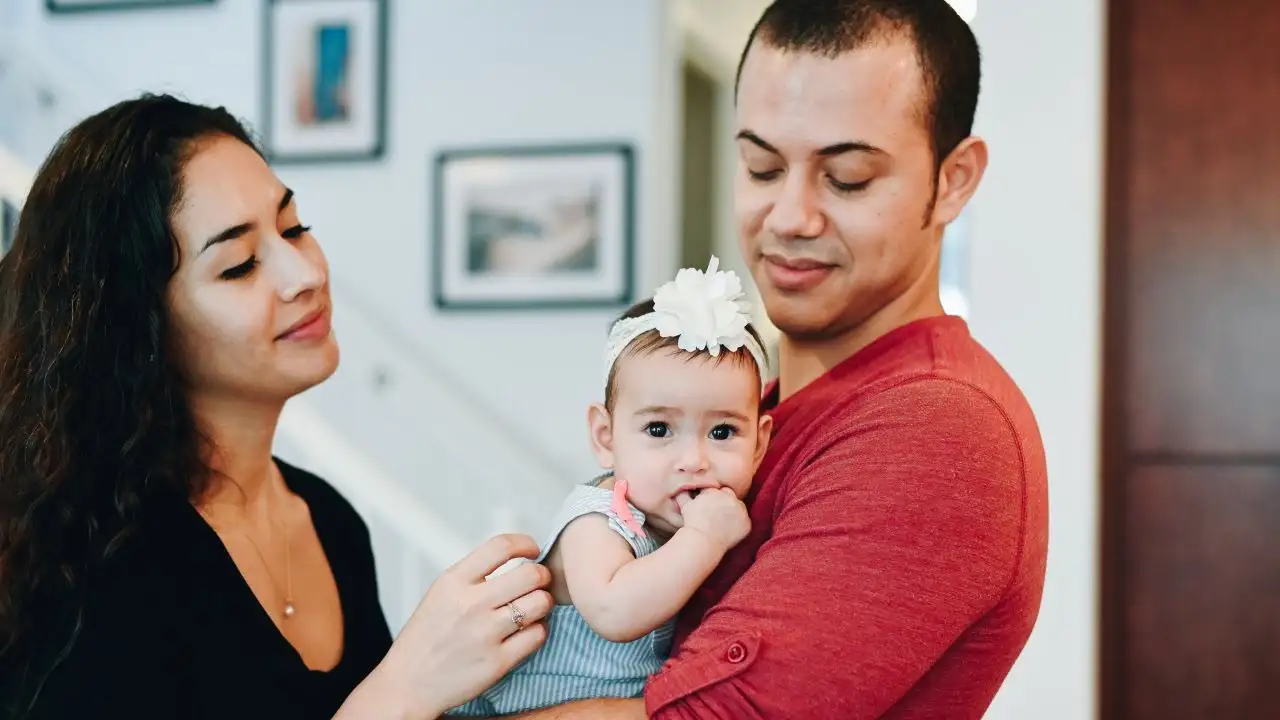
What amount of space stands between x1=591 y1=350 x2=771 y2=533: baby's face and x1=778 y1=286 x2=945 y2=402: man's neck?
164 mm

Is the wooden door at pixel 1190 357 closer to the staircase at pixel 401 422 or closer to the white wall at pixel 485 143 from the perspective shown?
the white wall at pixel 485 143

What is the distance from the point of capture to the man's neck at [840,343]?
1.47 m

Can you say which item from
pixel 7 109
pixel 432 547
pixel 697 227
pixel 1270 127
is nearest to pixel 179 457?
pixel 432 547

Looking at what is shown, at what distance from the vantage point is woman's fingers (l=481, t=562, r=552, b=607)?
1.39 meters

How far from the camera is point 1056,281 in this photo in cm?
272

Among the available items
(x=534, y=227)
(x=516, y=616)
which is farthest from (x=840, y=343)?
(x=534, y=227)

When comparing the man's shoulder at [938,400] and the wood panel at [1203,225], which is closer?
the man's shoulder at [938,400]

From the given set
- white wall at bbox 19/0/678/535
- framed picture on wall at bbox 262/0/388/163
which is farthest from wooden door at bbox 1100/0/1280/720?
framed picture on wall at bbox 262/0/388/163

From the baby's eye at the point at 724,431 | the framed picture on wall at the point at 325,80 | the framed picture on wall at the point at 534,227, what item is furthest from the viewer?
the framed picture on wall at the point at 325,80

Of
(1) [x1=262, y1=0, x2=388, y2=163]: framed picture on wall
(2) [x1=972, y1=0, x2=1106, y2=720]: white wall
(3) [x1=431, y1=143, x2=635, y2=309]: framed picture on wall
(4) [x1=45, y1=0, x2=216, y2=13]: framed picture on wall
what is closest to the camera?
(2) [x1=972, y1=0, x2=1106, y2=720]: white wall

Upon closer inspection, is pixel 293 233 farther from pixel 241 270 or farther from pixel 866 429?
pixel 866 429

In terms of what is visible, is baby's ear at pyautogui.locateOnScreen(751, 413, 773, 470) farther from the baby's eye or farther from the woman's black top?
the woman's black top

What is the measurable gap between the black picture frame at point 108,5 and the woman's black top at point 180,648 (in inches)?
133

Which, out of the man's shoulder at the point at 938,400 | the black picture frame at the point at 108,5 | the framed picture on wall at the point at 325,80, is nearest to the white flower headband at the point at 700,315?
the man's shoulder at the point at 938,400
